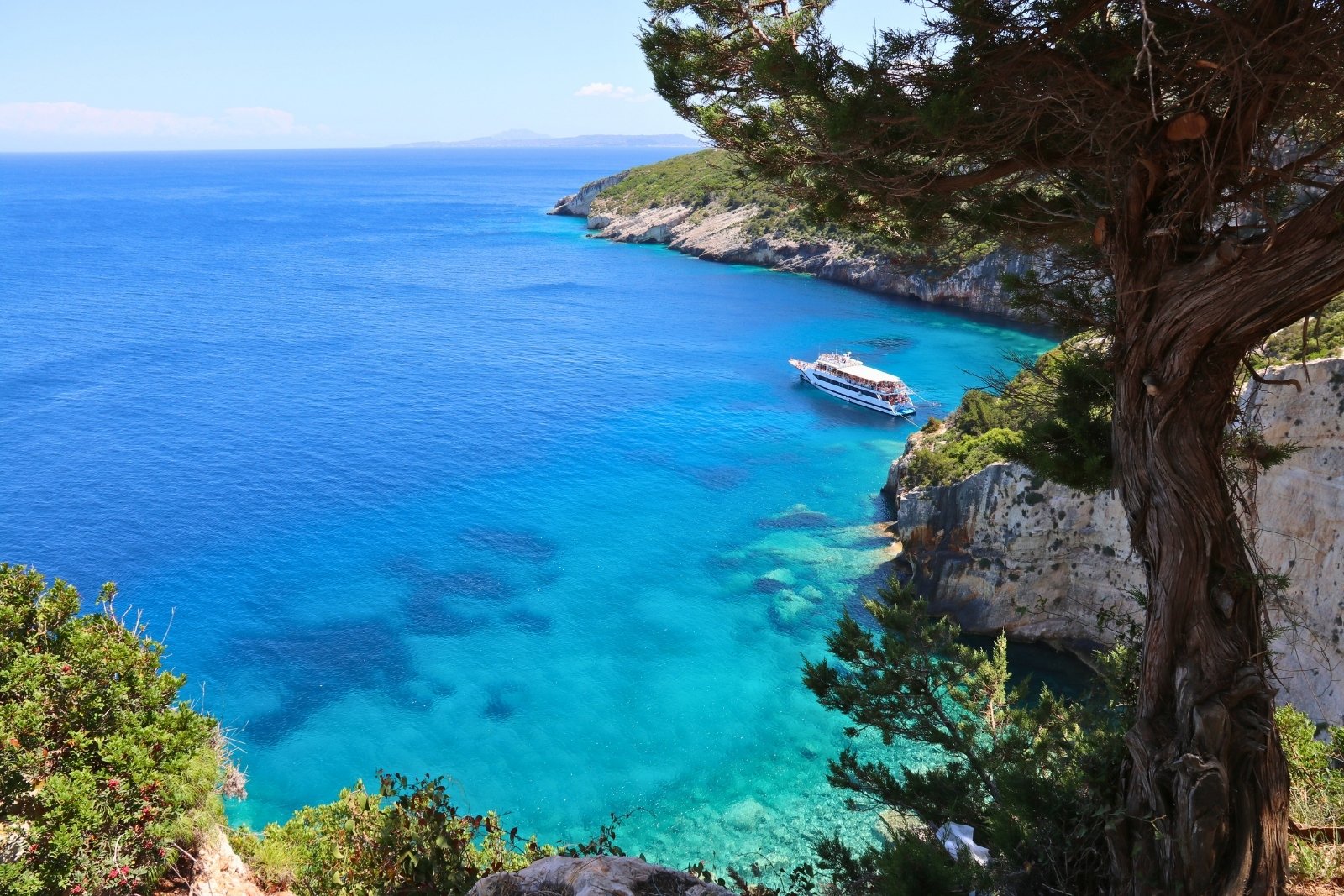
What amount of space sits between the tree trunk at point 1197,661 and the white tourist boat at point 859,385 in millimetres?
35303

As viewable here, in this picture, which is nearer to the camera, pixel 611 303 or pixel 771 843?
pixel 771 843

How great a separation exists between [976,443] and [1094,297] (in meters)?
19.4

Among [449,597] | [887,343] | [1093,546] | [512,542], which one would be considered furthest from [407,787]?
[887,343]

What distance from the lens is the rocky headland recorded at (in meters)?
60.6

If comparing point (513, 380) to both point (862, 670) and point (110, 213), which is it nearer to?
point (862, 670)

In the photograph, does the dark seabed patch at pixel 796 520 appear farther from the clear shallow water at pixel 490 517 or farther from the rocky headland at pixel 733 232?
the rocky headland at pixel 733 232

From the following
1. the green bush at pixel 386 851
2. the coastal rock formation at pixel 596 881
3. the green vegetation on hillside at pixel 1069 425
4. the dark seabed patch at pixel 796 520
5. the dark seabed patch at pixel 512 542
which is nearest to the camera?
the green vegetation on hillside at pixel 1069 425

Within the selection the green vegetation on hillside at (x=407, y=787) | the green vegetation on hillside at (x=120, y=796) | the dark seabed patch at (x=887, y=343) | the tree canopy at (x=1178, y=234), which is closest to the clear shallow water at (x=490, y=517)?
the dark seabed patch at (x=887, y=343)

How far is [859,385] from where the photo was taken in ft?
134

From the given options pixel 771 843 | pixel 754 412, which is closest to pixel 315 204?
pixel 754 412

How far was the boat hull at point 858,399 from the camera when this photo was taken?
39.7m

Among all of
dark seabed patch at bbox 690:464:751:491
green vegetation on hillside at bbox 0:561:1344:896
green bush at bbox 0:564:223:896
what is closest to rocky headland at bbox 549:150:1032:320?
dark seabed patch at bbox 690:464:751:491

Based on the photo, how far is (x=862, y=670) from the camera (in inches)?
369

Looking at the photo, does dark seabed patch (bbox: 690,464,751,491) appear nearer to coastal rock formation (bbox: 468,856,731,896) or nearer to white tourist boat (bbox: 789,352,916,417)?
white tourist boat (bbox: 789,352,916,417)
